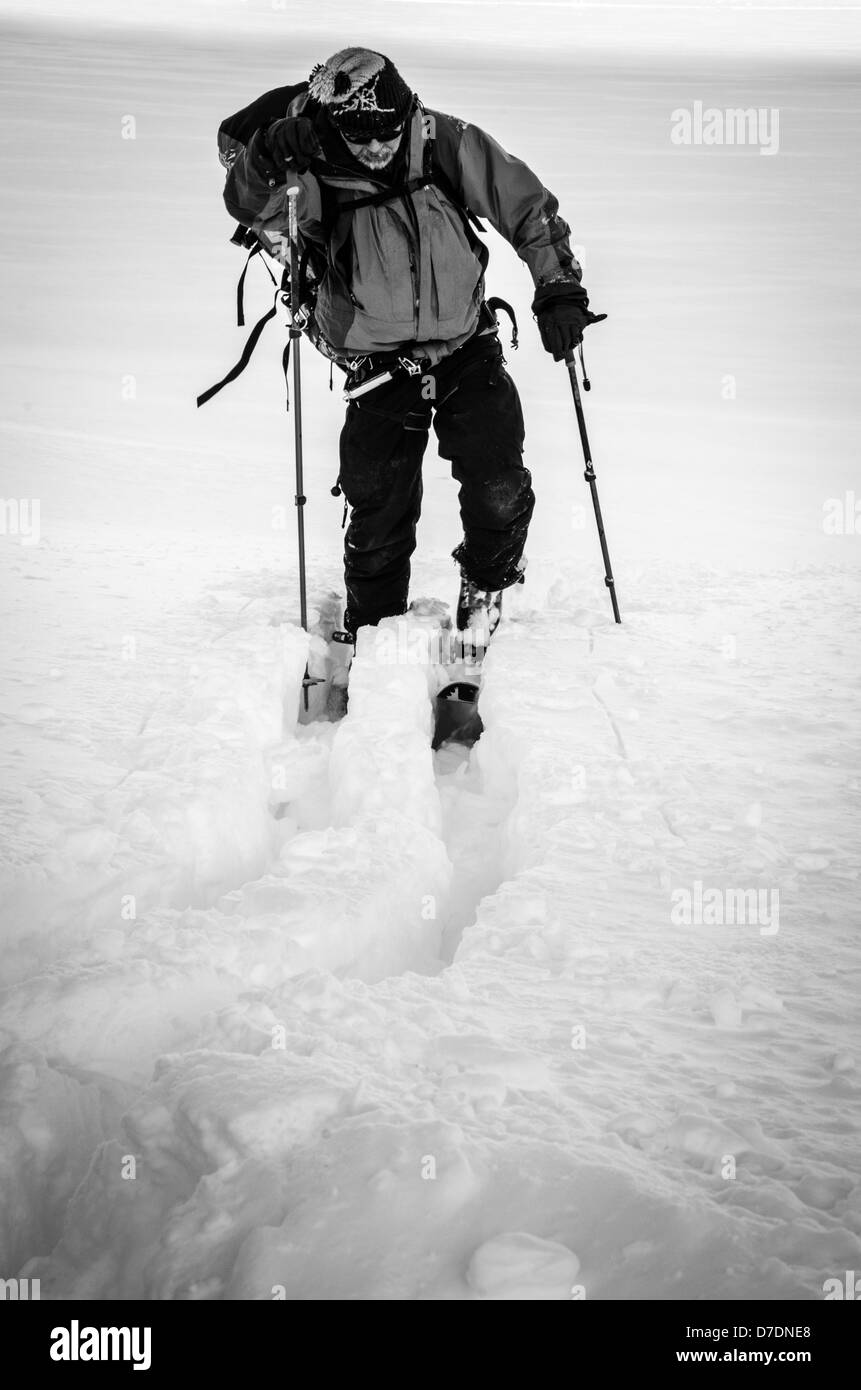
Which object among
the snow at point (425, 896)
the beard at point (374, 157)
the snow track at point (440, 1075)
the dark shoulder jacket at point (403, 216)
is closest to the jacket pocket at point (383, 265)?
the dark shoulder jacket at point (403, 216)

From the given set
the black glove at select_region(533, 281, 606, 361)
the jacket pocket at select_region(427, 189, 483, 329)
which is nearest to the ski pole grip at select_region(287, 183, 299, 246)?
the jacket pocket at select_region(427, 189, 483, 329)

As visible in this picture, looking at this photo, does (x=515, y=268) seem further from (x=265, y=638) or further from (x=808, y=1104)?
(x=808, y=1104)

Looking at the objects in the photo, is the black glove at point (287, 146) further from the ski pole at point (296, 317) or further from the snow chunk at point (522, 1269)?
the snow chunk at point (522, 1269)

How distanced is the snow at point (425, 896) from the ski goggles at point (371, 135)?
1626mm

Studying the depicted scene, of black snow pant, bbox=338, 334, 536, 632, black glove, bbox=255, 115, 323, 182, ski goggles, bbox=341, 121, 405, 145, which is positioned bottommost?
black snow pant, bbox=338, 334, 536, 632

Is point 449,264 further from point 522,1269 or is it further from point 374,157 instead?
point 522,1269

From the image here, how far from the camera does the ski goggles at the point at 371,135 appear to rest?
2994 millimetres

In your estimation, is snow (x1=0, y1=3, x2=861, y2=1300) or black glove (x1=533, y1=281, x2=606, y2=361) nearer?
snow (x1=0, y1=3, x2=861, y2=1300)

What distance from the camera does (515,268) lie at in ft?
36.5

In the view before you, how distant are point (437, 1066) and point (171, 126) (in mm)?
20215

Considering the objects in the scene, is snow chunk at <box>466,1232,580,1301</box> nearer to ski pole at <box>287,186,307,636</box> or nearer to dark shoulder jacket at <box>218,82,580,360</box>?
ski pole at <box>287,186,307,636</box>

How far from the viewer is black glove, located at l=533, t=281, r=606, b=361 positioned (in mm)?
3465
